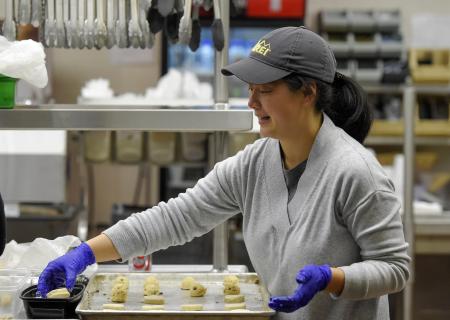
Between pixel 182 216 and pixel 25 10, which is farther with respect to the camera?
pixel 25 10

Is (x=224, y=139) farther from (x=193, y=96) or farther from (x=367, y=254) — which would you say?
(x=193, y=96)

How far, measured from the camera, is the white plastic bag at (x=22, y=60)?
7.53 feet

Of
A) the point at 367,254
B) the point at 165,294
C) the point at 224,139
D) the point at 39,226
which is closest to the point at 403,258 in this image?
the point at 367,254

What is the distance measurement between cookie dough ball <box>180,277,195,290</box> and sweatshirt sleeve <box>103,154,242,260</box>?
0.36 ft

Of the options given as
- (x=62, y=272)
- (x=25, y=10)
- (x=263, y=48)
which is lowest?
(x=62, y=272)

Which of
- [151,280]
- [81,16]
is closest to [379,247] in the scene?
[151,280]

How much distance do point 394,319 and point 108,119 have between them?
274 cm

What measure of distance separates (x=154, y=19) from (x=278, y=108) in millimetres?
738

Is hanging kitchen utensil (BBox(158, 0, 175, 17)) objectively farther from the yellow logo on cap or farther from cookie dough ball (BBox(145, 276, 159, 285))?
cookie dough ball (BBox(145, 276, 159, 285))

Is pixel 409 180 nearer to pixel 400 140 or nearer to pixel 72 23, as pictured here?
pixel 400 140

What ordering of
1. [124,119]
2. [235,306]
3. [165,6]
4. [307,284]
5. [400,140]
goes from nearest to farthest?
1. [307,284]
2. [235,306]
3. [124,119]
4. [165,6]
5. [400,140]

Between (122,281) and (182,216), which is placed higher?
(182,216)

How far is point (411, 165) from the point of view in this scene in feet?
17.0

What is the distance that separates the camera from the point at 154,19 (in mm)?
2521
